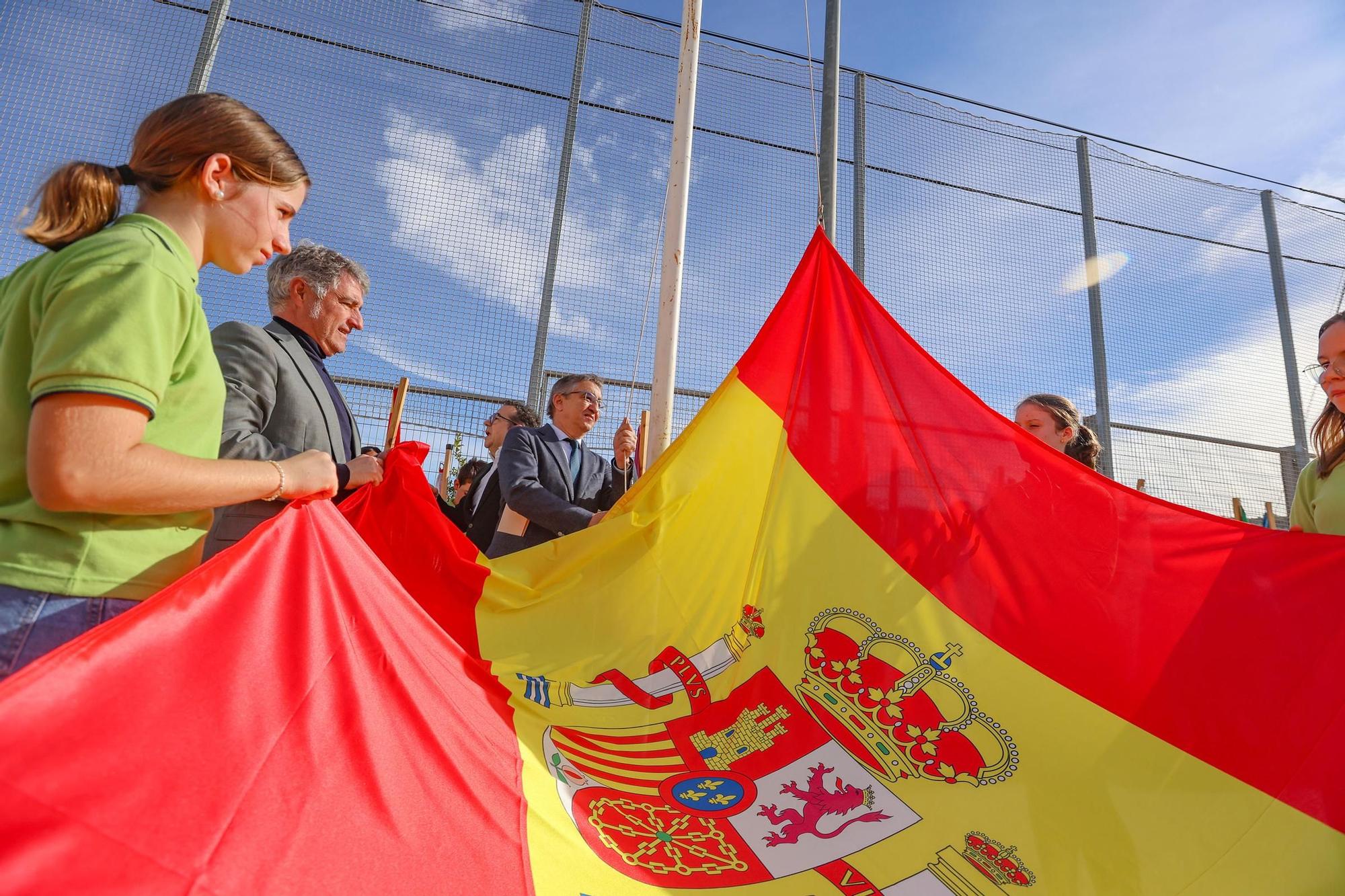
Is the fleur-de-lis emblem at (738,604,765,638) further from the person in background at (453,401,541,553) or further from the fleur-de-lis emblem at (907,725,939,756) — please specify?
the person in background at (453,401,541,553)

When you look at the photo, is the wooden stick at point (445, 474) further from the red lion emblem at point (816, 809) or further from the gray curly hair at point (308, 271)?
the red lion emblem at point (816, 809)

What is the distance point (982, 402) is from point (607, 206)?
10.6 ft

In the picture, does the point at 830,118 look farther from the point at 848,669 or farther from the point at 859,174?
the point at 848,669

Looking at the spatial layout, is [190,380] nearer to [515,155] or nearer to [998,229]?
[515,155]

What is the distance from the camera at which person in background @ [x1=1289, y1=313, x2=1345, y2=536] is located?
6.63 feet

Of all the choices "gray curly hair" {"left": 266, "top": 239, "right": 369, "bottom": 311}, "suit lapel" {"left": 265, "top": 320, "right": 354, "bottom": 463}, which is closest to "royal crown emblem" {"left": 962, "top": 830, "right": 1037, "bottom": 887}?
"suit lapel" {"left": 265, "top": 320, "right": 354, "bottom": 463}

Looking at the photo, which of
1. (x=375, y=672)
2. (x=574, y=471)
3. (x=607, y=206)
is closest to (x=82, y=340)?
(x=375, y=672)

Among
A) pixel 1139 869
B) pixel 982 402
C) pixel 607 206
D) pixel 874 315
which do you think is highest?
pixel 607 206

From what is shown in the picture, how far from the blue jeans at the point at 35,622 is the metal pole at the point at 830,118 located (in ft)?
10.5

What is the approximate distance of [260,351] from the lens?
5.77ft

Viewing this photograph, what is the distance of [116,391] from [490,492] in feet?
9.02

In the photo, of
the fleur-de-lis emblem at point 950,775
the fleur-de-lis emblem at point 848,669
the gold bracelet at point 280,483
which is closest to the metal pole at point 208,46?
the gold bracelet at point 280,483

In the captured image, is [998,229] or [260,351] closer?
[260,351]

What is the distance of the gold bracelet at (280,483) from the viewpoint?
106 centimetres
